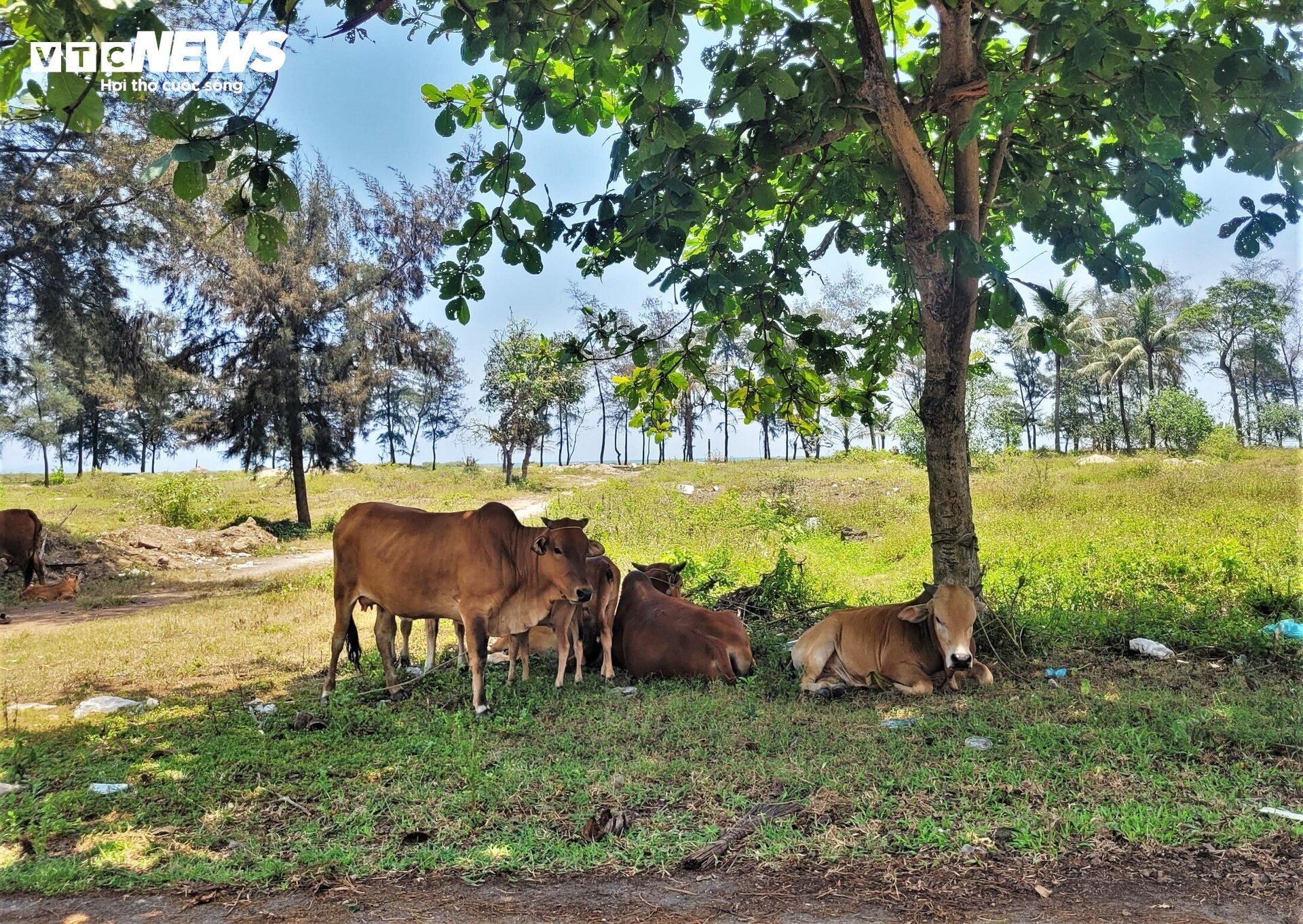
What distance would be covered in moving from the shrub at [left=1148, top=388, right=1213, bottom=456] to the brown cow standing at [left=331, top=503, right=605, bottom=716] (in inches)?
1255

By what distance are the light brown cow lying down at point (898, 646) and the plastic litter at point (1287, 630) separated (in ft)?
8.00

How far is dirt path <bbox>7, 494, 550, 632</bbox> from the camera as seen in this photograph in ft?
41.2

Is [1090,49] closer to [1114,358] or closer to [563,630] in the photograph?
[563,630]

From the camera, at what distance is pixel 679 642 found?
7684 millimetres

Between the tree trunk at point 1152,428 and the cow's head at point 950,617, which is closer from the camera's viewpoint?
the cow's head at point 950,617

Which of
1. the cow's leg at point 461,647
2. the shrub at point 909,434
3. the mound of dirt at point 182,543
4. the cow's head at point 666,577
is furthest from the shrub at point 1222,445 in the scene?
the mound of dirt at point 182,543

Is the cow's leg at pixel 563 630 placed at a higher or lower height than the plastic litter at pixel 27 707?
higher

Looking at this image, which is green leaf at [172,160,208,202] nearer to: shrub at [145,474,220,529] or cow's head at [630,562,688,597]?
cow's head at [630,562,688,597]

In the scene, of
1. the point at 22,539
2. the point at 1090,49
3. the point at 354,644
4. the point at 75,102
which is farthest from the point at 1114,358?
the point at 75,102

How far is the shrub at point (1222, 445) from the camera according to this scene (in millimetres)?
28828

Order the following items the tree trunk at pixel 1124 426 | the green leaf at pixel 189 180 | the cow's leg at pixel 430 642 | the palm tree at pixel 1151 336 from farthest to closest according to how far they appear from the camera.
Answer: the tree trunk at pixel 1124 426
the palm tree at pixel 1151 336
the cow's leg at pixel 430 642
the green leaf at pixel 189 180

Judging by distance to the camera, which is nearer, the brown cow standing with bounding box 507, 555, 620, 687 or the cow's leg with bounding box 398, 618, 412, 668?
the brown cow standing with bounding box 507, 555, 620, 687

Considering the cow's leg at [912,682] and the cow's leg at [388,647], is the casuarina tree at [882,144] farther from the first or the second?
the cow's leg at [388,647]

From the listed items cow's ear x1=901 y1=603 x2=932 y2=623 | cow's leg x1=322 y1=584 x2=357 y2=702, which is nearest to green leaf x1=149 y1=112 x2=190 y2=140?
cow's leg x1=322 y1=584 x2=357 y2=702
